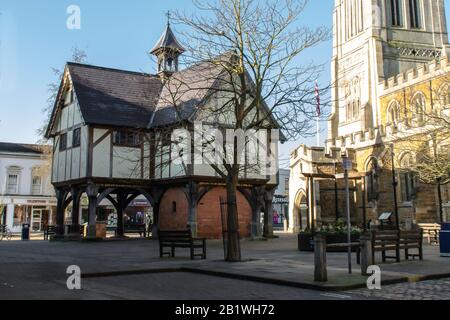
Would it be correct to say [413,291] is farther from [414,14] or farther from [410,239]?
[414,14]

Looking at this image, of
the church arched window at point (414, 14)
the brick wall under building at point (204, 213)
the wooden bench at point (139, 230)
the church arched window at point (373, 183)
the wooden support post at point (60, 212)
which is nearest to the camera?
the brick wall under building at point (204, 213)

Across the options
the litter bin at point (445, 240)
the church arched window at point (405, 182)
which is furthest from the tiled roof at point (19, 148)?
the litter bin at point (445, 240)

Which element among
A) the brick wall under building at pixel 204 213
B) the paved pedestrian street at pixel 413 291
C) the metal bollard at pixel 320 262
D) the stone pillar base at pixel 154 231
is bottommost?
the paved pedestrian street at pixel 413 291

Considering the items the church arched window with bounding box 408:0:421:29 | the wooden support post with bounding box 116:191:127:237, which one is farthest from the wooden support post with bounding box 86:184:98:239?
the church arched window with bounding box 408:0:421:29

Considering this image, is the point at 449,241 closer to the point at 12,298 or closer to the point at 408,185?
the point at 12,298

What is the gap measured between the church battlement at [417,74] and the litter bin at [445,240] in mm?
25872

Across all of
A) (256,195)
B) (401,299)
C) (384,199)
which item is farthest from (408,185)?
(401,299)

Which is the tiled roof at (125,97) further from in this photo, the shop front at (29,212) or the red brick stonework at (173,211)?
the shop front at (29,212)

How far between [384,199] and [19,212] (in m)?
34.2

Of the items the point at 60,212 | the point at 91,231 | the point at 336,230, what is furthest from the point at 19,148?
the point at 336,230

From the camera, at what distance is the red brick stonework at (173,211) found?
27.1m

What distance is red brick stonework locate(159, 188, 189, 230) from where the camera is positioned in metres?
27.1

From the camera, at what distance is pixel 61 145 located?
29.2 m
